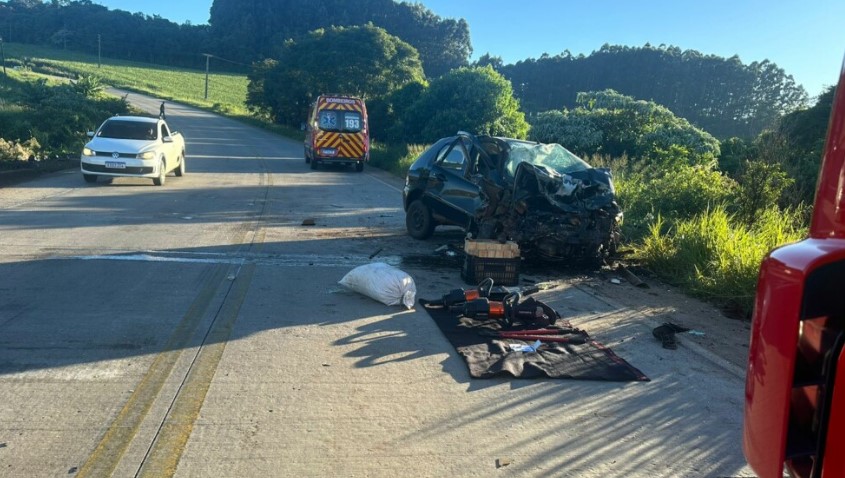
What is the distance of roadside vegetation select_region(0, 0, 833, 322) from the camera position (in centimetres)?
959

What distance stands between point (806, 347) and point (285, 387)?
3.49 metres

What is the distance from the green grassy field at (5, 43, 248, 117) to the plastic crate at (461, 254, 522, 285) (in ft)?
228

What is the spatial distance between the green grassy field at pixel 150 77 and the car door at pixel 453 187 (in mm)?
66810

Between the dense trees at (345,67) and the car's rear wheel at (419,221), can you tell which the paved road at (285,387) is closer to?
the car's rear wheel at (419,221)

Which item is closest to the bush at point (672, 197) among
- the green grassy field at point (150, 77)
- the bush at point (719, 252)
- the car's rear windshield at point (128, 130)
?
the bush at point (719, 252)

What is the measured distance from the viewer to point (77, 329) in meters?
5.58

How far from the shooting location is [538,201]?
338 inches

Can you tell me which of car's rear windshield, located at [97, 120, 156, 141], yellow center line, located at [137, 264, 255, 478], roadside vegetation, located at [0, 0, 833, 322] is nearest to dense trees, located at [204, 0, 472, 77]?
roadside vegetation, located at [0, 0, 833, 322]

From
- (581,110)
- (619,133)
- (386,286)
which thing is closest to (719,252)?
(386,286)

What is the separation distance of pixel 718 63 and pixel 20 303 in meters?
57.3

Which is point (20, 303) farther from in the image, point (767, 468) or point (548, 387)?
point (767, 468)

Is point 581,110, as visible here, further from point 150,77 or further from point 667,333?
point 150,77

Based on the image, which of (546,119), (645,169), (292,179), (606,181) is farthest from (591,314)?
(546,119)

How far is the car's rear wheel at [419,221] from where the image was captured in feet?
34.9
